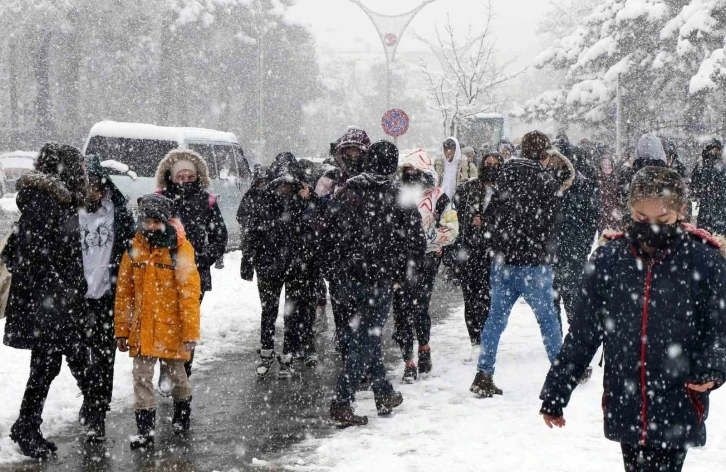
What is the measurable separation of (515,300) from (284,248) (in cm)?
188

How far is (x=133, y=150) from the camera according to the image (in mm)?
14695

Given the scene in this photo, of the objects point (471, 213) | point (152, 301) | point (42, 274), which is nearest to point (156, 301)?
point (152, 301)

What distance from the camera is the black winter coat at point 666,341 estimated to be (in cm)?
335

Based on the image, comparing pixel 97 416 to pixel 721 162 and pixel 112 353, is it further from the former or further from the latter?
pixel 721 162

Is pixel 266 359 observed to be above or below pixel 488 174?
below

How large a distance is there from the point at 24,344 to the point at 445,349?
4.32m

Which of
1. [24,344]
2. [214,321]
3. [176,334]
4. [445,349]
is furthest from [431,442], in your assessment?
[214,321]

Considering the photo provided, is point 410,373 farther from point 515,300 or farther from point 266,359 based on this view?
point 266,359

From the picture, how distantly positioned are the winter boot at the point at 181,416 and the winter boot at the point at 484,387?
2080mm

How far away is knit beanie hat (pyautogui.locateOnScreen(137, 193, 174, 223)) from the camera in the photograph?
17.4ft

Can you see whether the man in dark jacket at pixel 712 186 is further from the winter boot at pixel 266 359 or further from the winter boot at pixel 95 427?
the winter boot at pixel 95 427

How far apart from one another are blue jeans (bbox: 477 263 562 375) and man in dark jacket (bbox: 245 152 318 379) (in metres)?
1.59

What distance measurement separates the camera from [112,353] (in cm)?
577

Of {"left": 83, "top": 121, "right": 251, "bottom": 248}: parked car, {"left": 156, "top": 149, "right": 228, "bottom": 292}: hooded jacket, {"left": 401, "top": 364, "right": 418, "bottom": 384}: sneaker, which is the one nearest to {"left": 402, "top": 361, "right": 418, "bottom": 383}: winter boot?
{"left": 401, "top": 364, "right": 418, "bottom": 384}: sneaker
